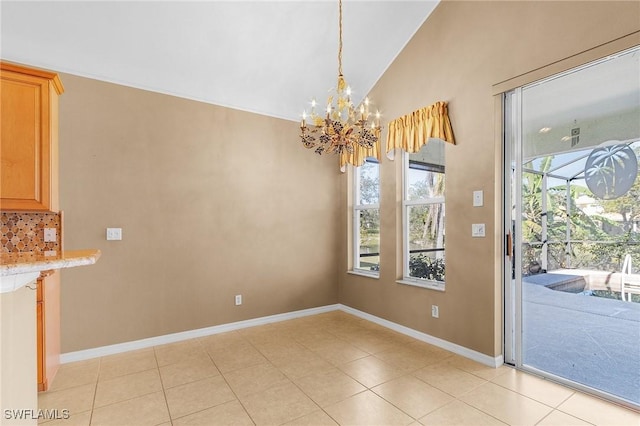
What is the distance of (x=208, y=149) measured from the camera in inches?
153

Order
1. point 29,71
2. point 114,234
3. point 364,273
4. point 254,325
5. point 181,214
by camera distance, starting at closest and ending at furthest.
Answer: point 29,71 < point 114,234 < point 181,214 < point 254,325 < point 364,273

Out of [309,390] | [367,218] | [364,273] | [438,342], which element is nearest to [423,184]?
[367,218]

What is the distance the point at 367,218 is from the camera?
4.66m

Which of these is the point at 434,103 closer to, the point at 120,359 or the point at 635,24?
the point at 635,24

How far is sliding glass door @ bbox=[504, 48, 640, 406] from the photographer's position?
2.35 meters

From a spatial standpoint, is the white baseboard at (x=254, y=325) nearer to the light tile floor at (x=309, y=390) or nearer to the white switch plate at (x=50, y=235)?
the light tile floor at (x=309, y=390)

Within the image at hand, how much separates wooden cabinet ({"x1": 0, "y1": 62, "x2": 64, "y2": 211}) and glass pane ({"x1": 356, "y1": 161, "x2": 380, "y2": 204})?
345 centimetres

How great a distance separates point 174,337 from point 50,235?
5.23 feet

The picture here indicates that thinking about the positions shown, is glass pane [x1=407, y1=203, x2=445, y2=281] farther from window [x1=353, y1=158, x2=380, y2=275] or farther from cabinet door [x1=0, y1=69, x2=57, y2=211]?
cabinet door [x1=0, y1=69, x2=57, y2=211]

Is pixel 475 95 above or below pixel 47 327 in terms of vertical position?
above

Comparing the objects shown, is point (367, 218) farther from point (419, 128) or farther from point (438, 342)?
point (438, 342)

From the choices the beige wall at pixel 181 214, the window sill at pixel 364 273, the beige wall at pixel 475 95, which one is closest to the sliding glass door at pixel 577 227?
the beige wall at pixel 475 95

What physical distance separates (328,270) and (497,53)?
330 cm

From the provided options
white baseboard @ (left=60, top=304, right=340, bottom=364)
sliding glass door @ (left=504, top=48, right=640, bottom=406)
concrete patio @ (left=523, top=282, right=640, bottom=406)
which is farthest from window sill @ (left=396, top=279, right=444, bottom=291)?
white baseboard @ (left=60, top=304, right=340, bottom=364)
